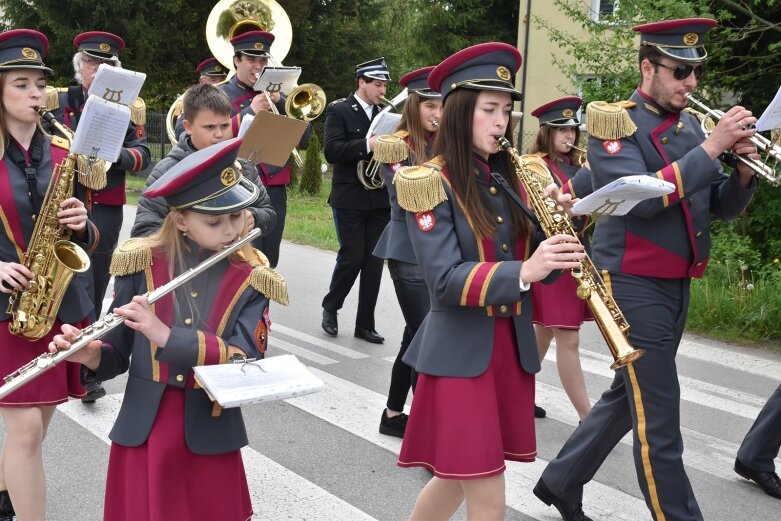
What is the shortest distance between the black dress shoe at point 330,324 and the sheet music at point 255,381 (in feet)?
16.6

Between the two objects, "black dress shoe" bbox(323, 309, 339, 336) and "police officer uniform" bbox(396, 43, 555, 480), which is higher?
"police officer uniform" bbox(396, 43, 555, 480)

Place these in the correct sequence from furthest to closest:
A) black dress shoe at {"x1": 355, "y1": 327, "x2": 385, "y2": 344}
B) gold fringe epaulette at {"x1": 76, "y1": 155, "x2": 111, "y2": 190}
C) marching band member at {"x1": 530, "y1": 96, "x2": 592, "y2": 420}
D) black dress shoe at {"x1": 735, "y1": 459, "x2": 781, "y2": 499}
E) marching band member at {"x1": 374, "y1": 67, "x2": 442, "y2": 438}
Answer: black dress shoe at {"x1": 355, "y1": 327, "x2": 385, "y2": 344}, marching band member at {"x1": 530, "y1": 96, "x2": 592, "y2": 420}, marching band member at {"x1": 374, "y1": 67, "x2": 442, "y2": 438}, black dress shoe at {"x1": 735, "y1": 459, "x2": 781, "y2": 499}, gold fringe epaulette at {"x1": 76, "y1": 155, "x2": 111, "y2": 190}

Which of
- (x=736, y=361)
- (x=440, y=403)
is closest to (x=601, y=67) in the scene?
(x=736, y=361)

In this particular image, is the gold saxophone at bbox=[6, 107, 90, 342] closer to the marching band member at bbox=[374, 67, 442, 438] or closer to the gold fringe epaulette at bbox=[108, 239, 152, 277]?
the gold fringe epaulette at bbox=[108, 239, 152, 277]

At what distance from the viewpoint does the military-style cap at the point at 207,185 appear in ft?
9.17

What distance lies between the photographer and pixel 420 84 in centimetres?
559

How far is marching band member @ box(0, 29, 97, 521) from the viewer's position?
365cm

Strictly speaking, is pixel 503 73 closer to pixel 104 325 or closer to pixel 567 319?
pixel 104 325

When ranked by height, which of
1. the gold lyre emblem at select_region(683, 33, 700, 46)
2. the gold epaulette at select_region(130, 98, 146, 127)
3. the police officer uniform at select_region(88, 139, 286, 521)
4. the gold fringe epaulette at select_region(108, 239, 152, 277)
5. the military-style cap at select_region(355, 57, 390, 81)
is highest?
the gold lyre emblem at select_region(683, 33, 700, 46)

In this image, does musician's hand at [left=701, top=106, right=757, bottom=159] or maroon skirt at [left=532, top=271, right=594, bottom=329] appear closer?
musician's hand at [left=701, top=106, right=757, bottom=159]

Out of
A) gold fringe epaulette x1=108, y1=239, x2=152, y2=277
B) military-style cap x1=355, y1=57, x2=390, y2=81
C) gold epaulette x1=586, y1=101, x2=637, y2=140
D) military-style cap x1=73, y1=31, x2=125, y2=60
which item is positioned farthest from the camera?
military-style cap x1=355, y1=57, x2=390, y2=81

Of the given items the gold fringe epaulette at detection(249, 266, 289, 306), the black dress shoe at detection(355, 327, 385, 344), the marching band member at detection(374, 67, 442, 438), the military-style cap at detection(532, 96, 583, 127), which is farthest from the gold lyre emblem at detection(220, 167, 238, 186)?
the black dress shoe at detection(355, 327, 385, 344)

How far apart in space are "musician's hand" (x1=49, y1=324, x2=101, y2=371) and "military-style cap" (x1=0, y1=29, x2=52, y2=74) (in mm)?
1480

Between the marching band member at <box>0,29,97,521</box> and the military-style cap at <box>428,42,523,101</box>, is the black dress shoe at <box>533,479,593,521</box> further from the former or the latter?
the marching band member at <box>0,29,97,521</box>
